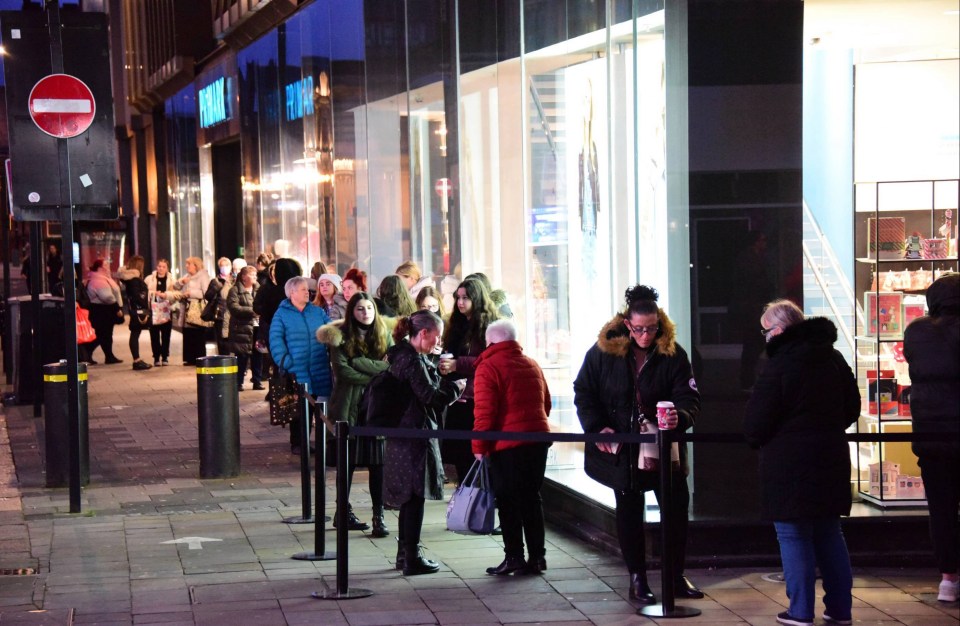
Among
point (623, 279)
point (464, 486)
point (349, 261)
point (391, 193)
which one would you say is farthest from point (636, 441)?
point (349, 261)

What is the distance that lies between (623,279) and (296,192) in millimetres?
14687

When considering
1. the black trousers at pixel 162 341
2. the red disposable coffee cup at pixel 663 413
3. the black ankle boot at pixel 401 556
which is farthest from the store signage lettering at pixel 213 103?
the red disposable coffee cup at pixel 663 413

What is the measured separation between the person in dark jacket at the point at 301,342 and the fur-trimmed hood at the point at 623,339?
3.83 meters

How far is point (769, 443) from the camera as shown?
637 cm

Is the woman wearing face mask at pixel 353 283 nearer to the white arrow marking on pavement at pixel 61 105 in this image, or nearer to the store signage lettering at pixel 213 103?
the white arrow marking on pavement at pixel 61 105

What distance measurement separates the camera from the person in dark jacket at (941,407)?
22.8ft

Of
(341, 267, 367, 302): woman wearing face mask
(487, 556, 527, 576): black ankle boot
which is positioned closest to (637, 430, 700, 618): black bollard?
(487, 556, 527, 576): black ankle boot

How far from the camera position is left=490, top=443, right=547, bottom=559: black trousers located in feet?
25.2

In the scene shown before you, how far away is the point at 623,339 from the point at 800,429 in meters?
1.11

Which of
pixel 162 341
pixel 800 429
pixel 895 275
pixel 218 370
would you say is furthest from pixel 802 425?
pixel 162 341

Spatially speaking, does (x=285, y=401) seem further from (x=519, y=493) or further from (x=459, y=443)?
(x=519, y=493)

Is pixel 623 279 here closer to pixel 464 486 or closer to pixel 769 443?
pixel 464 486

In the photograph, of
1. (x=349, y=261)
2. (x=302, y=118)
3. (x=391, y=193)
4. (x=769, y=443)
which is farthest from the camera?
(x=302, y=118)

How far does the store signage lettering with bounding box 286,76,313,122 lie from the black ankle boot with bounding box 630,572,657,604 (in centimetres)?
1460
